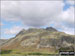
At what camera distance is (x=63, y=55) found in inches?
4353

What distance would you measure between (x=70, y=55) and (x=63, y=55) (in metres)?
4.92

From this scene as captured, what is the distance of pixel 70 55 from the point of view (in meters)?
107
